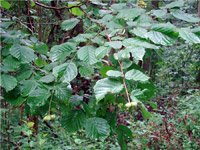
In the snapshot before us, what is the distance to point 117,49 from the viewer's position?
2.80ft

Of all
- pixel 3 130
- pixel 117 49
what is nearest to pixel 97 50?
pixel 117 49

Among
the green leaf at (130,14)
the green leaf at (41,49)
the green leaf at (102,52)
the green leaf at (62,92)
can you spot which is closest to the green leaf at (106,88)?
the green leaf at (102,52)

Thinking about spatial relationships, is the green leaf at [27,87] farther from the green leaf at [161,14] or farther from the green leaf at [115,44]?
the green leaf at [161,14]

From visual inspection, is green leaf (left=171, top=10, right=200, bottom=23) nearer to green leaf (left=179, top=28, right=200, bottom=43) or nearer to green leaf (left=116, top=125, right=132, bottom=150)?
green leaf (left=179, top=28, right=200, bottom=43)

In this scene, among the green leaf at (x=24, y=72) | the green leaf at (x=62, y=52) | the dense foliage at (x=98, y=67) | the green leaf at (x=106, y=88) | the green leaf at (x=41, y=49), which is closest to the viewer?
the green leaf at (x=106, y=88)

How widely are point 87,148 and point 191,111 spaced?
1.42m

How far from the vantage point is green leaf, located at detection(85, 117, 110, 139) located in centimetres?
85

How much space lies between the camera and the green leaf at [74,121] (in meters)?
0.94

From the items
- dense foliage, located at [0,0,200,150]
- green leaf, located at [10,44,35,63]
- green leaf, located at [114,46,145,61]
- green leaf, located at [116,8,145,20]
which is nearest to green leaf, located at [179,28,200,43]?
dense foliage, located at [0,0,200,150]

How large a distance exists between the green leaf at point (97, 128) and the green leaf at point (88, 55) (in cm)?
18

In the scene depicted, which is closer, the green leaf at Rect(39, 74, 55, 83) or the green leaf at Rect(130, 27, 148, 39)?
the green leaf at Rect(130, 27, 148, 39)

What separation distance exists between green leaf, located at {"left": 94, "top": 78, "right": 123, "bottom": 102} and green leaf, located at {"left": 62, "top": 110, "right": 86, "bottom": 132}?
27cm

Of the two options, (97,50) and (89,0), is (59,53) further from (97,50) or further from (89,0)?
(89,0)

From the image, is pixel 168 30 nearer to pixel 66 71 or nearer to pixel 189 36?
pixel 189 36
